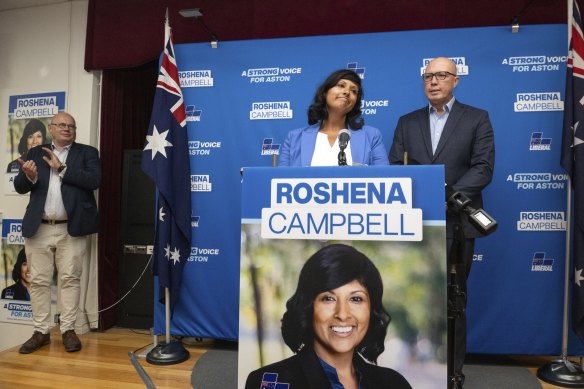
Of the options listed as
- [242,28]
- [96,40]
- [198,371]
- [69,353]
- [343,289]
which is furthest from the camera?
[96,40]

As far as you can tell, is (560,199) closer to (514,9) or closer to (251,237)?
(514,9)

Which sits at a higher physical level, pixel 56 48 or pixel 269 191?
pixel 56 48

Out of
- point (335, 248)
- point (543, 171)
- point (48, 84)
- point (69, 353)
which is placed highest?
point (48, 84)

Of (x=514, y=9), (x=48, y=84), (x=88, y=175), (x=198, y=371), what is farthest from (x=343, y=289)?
(x=48, y=84)

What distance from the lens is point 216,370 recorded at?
2607 mm

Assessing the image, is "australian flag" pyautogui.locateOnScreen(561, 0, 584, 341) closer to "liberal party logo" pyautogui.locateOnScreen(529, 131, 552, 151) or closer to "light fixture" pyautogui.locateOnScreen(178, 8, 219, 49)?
"liberal party logo" pyautogui.locateOnScreen(529, 131, 552, 151)

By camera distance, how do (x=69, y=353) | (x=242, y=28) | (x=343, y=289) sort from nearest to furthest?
(x=343, y=289) → (x=69, y=353) → (x=242, y=28)

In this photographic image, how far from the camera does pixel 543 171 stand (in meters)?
2.79

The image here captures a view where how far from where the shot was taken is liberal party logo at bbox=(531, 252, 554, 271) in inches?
108

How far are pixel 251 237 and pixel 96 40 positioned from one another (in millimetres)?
3045

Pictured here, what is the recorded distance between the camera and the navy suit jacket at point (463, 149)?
2184mm

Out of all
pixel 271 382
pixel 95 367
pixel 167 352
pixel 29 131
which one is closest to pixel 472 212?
pixel 271 382

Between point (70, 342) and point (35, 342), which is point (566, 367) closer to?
point (70, 342)

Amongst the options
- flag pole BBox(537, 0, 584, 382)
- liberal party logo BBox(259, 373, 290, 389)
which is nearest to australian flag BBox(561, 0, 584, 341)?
flag pole BBox(537, 0, 584, 382)
